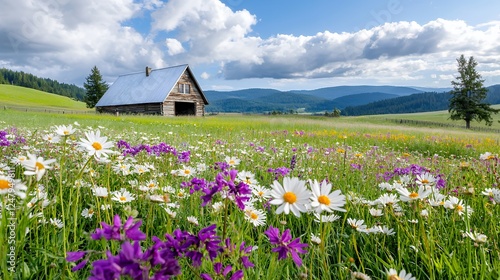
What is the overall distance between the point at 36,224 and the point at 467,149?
12.6m

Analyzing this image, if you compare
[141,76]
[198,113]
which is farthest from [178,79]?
[141,76]

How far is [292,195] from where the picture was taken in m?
1.17

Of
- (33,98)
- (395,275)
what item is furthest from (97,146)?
(33,98)

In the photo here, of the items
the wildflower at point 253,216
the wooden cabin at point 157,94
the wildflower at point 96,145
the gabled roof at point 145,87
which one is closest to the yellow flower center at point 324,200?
the wildflower at point 253,216

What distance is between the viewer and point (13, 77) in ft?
551

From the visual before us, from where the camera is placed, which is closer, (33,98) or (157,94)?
(157,94)

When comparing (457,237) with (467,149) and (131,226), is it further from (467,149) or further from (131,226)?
(467,149)

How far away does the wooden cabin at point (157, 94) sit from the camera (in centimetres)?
3900

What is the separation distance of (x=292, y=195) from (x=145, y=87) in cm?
4438

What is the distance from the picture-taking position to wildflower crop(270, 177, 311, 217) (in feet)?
3.72

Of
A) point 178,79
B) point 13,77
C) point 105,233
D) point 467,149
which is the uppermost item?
point 13,77

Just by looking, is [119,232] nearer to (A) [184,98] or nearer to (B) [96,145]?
(B) [96,145]

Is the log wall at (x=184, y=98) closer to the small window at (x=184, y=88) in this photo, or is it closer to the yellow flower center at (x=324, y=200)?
the small window at (x=184, y=88)

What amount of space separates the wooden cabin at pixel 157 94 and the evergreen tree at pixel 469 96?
47.1m
